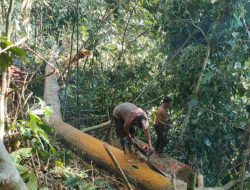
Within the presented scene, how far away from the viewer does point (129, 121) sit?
5.59 metres

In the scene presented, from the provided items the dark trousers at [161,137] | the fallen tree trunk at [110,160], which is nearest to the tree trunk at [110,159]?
the fallen tree trunk at [110,160]

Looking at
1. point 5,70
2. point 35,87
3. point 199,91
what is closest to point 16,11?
point 35,87

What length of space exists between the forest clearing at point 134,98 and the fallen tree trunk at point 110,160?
0.02 metres

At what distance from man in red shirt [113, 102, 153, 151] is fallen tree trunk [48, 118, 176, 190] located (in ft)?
0.95

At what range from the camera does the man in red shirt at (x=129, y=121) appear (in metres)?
5.52

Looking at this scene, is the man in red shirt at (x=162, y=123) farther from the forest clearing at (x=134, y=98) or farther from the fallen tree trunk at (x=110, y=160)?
the fallen tree trunk at (x=110, y=160)

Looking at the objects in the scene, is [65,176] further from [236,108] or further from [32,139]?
[236,108]

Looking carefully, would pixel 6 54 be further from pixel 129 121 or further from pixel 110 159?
pixel 110 159

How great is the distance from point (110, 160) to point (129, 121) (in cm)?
67

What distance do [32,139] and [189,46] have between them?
194 inches

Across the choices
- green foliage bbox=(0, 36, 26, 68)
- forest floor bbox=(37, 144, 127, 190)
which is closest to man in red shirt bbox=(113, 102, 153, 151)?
forest floor bbox=(37, 144, 127, 190)

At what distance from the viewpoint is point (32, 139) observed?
4.23m

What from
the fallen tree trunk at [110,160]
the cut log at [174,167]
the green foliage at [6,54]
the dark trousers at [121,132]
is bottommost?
the cut log at [174,167]

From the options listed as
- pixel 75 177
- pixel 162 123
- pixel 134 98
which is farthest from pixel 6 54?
pixel 134 98
